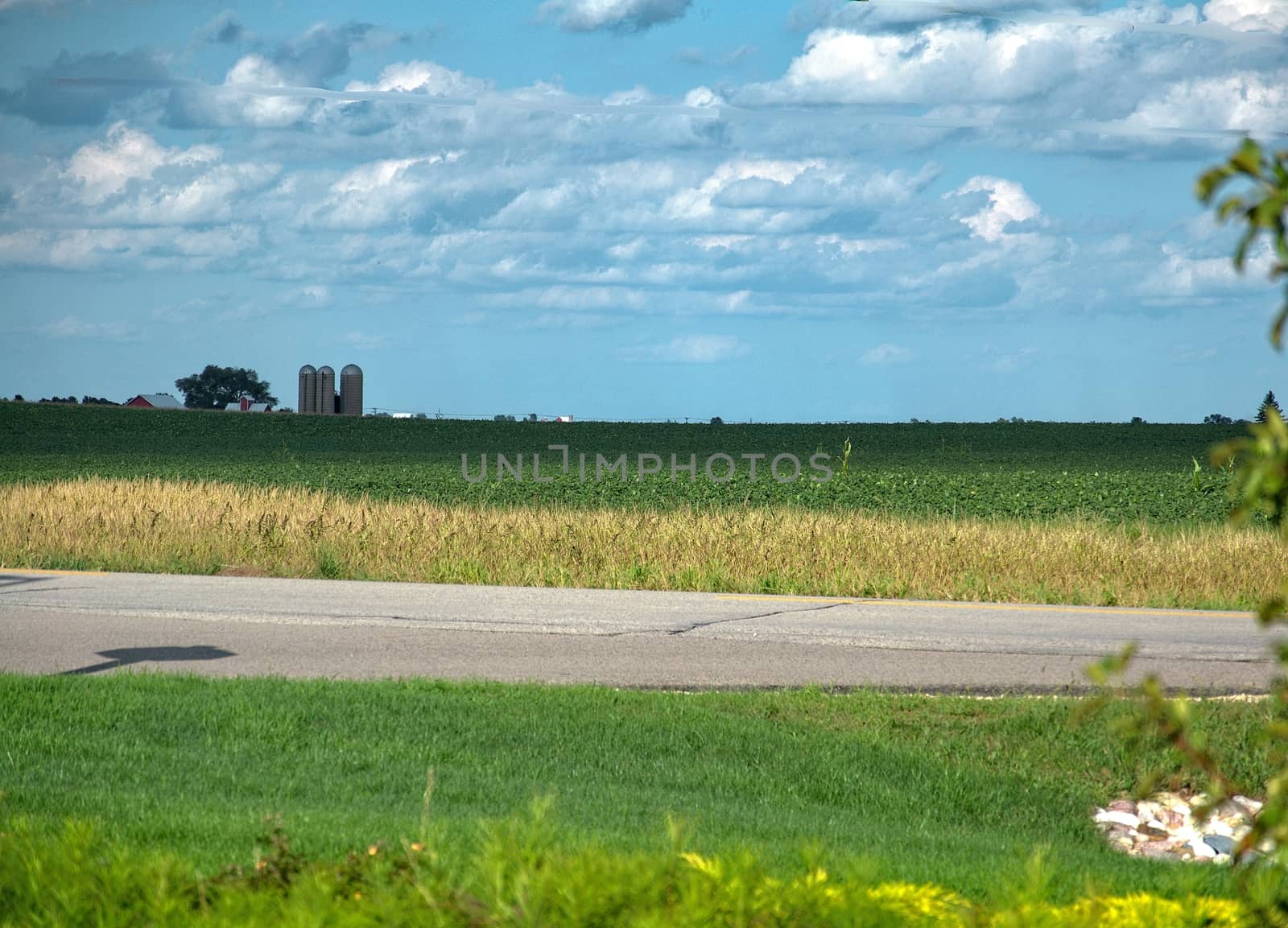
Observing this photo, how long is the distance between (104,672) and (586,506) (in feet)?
62.5

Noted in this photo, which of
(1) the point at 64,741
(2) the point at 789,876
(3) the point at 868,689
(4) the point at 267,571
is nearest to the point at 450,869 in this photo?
(2) the point at 789,876

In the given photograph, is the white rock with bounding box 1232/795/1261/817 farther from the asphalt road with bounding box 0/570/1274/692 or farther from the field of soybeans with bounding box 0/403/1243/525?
the field of soybeans with bounding box 0/403/1243/525

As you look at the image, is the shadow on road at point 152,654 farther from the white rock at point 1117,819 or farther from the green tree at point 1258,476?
the green tree at point 1258,476

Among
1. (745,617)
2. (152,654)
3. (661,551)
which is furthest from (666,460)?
(152,654)

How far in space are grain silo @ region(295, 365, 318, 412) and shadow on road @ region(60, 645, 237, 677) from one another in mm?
91004

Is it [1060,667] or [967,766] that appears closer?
[967,766]

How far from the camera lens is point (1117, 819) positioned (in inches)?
294

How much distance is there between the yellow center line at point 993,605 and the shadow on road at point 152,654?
5.70m

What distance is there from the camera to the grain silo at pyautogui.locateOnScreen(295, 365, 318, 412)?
99.4 metres

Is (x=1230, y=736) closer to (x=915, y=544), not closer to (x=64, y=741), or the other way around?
(x=64, y=741)

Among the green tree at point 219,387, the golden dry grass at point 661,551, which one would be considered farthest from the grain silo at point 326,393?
the golden dry grass at point 661,551

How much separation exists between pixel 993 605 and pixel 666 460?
164 ft

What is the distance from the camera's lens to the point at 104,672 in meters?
9.69

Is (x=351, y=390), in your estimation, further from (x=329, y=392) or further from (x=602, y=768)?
(x=602, y=768)
